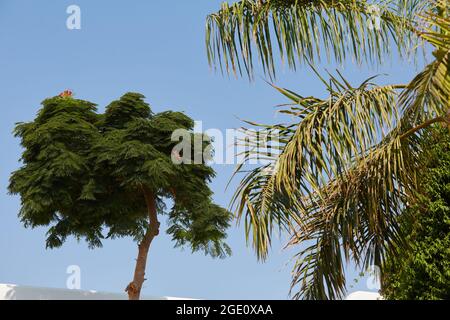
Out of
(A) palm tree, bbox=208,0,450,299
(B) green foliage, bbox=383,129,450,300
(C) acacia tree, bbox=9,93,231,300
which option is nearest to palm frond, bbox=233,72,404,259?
(A) palm tree, bbox=208,0,450,299

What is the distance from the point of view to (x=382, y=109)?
257 inches

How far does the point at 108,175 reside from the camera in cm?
1861

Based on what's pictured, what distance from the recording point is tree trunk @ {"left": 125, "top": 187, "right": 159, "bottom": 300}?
17.8 meters

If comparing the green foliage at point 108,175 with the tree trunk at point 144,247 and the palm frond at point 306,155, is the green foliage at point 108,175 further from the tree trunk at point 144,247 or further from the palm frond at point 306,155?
the palm frond at point 306,155

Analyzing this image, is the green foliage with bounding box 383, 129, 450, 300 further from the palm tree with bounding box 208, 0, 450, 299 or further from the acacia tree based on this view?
the acacia tree

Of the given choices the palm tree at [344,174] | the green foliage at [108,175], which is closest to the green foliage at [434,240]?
the palm tree at [344,174]

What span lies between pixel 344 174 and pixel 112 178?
1255 cm

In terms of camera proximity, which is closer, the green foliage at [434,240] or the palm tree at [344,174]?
the palm tree at [344,174]

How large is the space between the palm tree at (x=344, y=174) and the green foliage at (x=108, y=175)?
10.4m

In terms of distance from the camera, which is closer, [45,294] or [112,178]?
[45,294]

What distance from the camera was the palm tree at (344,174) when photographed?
6.41 meters

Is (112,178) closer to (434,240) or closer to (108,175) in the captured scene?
(108,175)

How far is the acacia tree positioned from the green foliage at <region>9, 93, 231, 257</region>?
0.03 m

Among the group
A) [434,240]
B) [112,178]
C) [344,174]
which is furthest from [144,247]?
[344,174]
